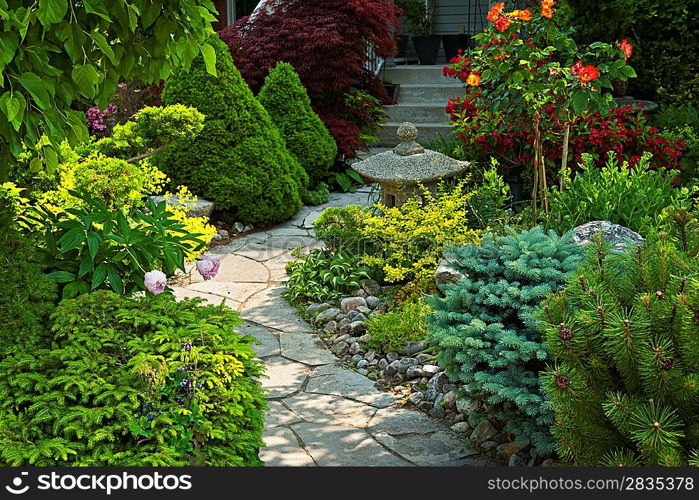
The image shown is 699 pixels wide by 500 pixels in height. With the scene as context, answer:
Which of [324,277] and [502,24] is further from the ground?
[502,24]

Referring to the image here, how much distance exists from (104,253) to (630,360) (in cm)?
226

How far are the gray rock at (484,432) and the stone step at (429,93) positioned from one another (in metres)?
7.50

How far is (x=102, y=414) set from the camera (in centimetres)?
257

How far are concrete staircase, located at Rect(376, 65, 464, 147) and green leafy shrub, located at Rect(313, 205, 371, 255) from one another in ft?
12.3

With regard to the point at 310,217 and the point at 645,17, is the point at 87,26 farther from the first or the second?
the point at 645,17

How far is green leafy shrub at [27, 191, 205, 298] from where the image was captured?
3.34 meters

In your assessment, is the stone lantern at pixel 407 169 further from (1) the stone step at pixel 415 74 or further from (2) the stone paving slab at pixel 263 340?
(1) the stone step at pixel 415 74

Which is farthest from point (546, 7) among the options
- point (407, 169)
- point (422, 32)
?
point (422, 32)

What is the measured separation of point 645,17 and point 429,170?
475 centimetres

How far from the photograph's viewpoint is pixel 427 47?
1220 cm

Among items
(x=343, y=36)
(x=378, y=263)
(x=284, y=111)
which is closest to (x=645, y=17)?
(x=343, y=36)

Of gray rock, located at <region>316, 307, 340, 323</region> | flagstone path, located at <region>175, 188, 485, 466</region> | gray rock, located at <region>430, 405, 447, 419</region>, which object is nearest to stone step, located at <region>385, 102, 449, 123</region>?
flagstone path, located at <region>175, 188, 485, 466</region>

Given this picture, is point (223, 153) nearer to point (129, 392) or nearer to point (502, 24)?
point (502, 24)

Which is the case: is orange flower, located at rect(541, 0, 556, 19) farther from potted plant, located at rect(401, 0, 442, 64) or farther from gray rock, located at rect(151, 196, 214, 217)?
potted plant, located at rect(401, 0, 442, 64)
